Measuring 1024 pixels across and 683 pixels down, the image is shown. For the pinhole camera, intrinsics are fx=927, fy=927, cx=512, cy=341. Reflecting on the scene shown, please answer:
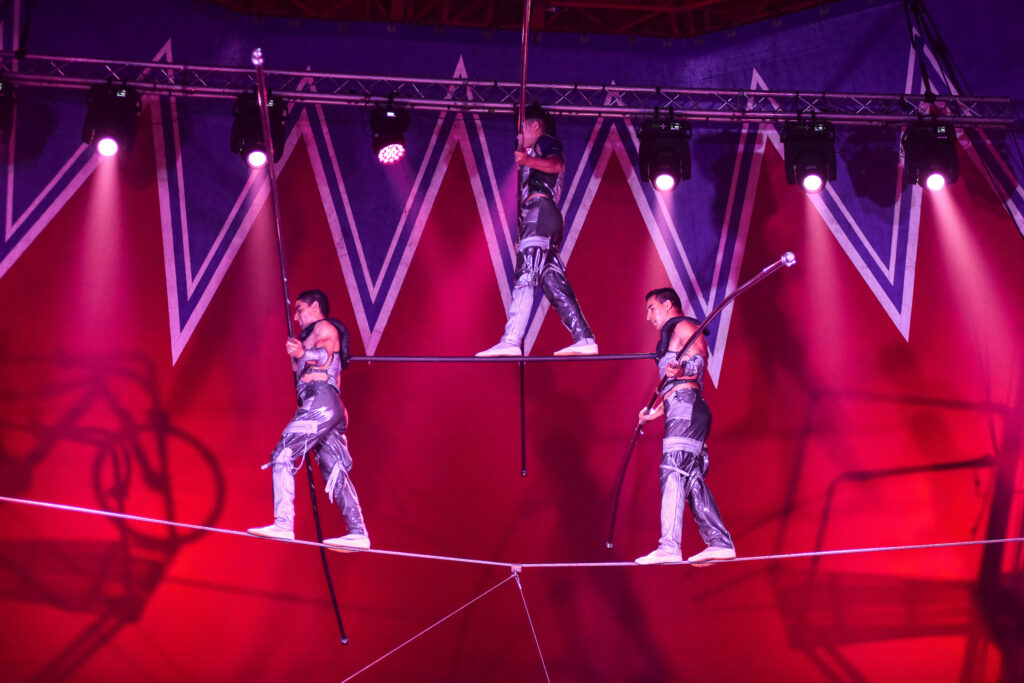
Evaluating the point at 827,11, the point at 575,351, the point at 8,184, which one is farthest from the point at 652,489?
the point at 8,184

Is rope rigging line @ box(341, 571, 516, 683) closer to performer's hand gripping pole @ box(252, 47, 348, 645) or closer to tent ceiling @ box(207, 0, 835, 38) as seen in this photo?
performer's hand gripping pole @ box(252, 47, 348, 645)

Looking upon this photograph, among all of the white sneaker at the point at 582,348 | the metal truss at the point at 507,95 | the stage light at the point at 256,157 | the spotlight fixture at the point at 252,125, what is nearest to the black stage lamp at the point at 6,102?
the metal truss at the point at 507,95

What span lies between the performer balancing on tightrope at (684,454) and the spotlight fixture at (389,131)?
9.93 feet

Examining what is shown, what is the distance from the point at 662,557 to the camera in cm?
481

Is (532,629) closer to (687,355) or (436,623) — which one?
(436,623)

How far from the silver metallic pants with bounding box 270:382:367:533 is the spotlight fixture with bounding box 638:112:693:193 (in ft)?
11.4

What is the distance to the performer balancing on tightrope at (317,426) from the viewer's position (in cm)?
483

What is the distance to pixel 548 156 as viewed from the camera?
5289mm

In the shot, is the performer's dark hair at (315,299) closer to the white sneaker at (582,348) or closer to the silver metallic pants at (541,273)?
the silver metallic pants at (541,273)

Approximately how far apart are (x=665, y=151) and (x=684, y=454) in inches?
123

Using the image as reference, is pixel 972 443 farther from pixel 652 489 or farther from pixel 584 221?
pixel 584 221

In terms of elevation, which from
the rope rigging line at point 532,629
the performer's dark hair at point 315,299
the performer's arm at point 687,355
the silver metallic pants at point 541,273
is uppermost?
the silver metallic pants at point 541,273

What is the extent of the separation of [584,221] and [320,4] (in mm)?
2942

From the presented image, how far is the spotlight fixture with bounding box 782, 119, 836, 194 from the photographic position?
23.5 ft
